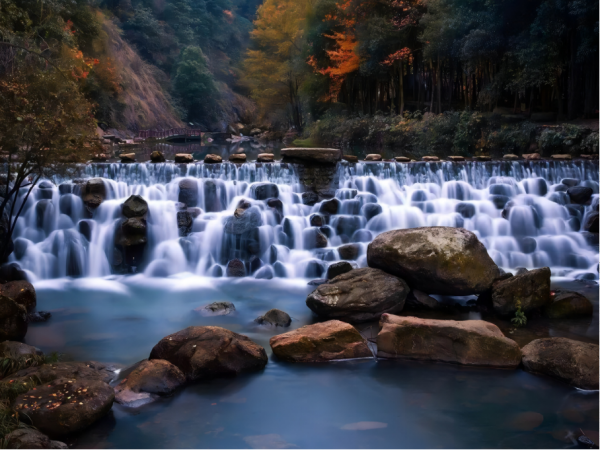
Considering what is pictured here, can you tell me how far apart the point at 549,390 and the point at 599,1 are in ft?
52.8

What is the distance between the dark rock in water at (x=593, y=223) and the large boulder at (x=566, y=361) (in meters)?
6.76

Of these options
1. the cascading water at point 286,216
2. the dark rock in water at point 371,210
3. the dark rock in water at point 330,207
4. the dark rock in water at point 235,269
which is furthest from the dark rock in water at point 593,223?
the dark rock in water at point 235,269

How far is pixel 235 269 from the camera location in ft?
36.2

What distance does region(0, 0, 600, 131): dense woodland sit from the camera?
1991 cm

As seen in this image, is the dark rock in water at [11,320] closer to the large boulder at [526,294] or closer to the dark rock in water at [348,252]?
the dark rock in water at [348,252]

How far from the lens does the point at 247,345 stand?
646 cm

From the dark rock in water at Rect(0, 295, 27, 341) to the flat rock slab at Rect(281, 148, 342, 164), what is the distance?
8245 mm

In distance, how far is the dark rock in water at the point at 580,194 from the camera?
41.9 ft

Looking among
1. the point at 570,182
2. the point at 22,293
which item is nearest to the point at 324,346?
the point at 22,293

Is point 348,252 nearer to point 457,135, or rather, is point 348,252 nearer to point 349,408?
point 349,408

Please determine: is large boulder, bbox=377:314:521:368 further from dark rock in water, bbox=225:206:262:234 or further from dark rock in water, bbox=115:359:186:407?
dark rock in water, bbox=225:206:262:234

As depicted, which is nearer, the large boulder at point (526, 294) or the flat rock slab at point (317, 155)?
the large boulder at point (526, 294)

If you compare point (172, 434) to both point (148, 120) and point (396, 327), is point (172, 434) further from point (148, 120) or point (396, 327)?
point (148, 120)

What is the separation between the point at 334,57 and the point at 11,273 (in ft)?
84.2
